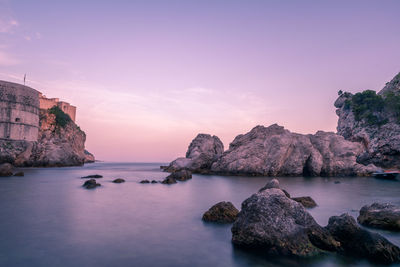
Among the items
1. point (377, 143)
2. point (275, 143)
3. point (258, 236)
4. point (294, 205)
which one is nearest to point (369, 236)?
point (294, 205)

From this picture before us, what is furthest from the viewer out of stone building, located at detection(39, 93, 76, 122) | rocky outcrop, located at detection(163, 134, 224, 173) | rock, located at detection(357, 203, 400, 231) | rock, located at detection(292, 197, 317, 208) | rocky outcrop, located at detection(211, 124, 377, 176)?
stone building, located at detection(39, 93, 76, 122)

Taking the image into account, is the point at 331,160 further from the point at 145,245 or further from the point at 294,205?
the point at 145,245

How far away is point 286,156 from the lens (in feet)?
120

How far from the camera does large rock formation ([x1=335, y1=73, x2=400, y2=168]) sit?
43.4 meters

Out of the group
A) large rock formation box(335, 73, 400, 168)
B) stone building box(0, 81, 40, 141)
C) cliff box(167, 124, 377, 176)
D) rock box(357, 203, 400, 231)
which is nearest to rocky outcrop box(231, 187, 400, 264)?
rock box(357, 203, 400, 231)

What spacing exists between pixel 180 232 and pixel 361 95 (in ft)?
234

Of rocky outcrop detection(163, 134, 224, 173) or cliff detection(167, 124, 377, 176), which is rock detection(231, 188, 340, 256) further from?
rocky outcrop detection(163, 134, 224, 173)

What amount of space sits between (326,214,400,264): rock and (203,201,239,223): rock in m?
3.74

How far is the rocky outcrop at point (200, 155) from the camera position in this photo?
4178cm

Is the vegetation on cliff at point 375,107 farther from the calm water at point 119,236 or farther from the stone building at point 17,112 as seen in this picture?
the stone building at point 17,112

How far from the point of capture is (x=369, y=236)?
6348mm

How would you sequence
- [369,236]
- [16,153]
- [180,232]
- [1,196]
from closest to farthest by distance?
[369,236] < [180,232] < [1,196] < [16,153]

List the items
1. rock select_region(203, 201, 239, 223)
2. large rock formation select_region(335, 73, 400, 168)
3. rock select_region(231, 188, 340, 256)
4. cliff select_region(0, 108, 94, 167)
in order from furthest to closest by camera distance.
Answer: large rock formation select_region(335, 73, 400, 168) < cliff select_region(0, 108, 94, 167) < rock select_region(203, 201, 239, 223) < rock select_region(231, 188, 340, 256)

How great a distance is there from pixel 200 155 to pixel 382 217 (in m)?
34.0
